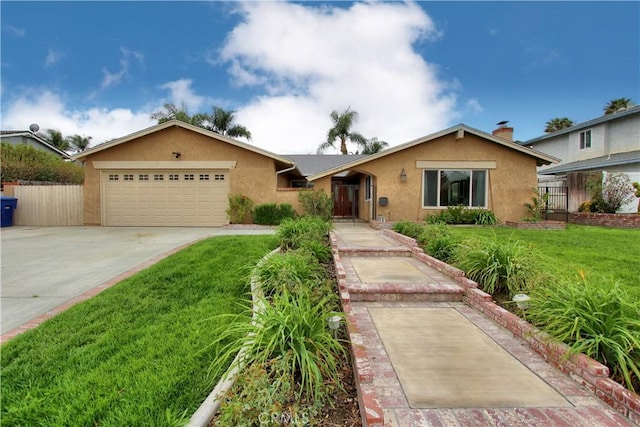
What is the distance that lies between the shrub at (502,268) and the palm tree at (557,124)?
34.7 meters

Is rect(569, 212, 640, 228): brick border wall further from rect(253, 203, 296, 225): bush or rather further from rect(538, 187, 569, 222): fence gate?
rect(253, 203, 296, 225): bush

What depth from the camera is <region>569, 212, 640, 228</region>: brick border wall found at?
13.0 m

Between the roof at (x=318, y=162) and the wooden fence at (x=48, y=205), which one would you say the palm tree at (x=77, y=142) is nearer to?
the wooden fence at (x=48, y=205)

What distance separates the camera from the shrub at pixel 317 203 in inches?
539

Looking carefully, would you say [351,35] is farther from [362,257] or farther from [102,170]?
[102,170]

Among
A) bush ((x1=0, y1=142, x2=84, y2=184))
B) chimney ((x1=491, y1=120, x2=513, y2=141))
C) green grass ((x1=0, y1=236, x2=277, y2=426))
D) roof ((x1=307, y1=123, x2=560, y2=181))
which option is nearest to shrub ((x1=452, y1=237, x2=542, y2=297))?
green grass ((x1=0, y1=236, x2=277, y2=426))

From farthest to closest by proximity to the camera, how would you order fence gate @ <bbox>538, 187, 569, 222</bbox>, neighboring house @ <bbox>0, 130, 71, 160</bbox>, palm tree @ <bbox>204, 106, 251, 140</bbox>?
palm tree @ <bbox>204, 106, 251, 140</bbox>
neighboring house @ <bbox>0, 130, 71, 160</bbox>
fence gate @ <bbox>538, 187, 569, 222</bbox>

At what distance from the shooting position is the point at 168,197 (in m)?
14.6

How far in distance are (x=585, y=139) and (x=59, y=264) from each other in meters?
26.4

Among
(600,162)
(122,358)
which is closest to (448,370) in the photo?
(122,358)

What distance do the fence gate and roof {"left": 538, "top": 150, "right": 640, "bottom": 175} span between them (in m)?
1.85

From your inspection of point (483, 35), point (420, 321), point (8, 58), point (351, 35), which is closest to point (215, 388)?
point (420, 321)

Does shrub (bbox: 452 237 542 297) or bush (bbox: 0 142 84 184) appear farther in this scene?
bush (bbox: 0 142 84 184)

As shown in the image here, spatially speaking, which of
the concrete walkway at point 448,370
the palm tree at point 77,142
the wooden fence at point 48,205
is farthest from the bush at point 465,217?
the palm tree at point 77,142
